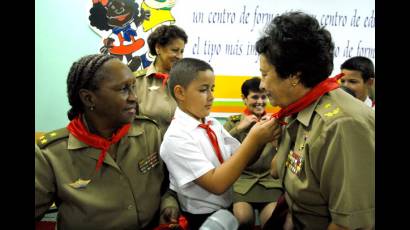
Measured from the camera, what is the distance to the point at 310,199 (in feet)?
4.51

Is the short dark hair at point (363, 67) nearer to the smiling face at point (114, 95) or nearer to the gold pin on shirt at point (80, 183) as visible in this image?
the smiling face at point (114, 95)

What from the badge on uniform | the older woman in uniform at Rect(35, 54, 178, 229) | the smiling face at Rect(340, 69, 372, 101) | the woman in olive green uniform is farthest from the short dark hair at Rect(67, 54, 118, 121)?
the smiling face at Rect(340, 69, 372, 101)

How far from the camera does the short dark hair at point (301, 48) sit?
1.38 metres

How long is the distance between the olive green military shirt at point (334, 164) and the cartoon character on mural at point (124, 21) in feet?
8.57

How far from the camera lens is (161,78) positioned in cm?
292

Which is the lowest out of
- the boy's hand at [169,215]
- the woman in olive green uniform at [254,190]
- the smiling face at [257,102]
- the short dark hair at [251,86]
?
the woman in olive green uniform at [254,190]

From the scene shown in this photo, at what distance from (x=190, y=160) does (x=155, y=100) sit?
126 cm

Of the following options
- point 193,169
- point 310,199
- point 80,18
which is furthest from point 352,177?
point 80,18

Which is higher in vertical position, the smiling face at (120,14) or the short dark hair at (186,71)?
the smiling face at (120,14)

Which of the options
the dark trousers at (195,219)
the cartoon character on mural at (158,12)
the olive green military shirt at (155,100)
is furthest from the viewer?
the cartoon character on mural at (158,12)

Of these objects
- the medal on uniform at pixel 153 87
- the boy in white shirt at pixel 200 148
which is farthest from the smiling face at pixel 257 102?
the boy in white shirt at pixel 200 148

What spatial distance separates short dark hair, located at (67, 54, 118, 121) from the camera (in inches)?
62.4
